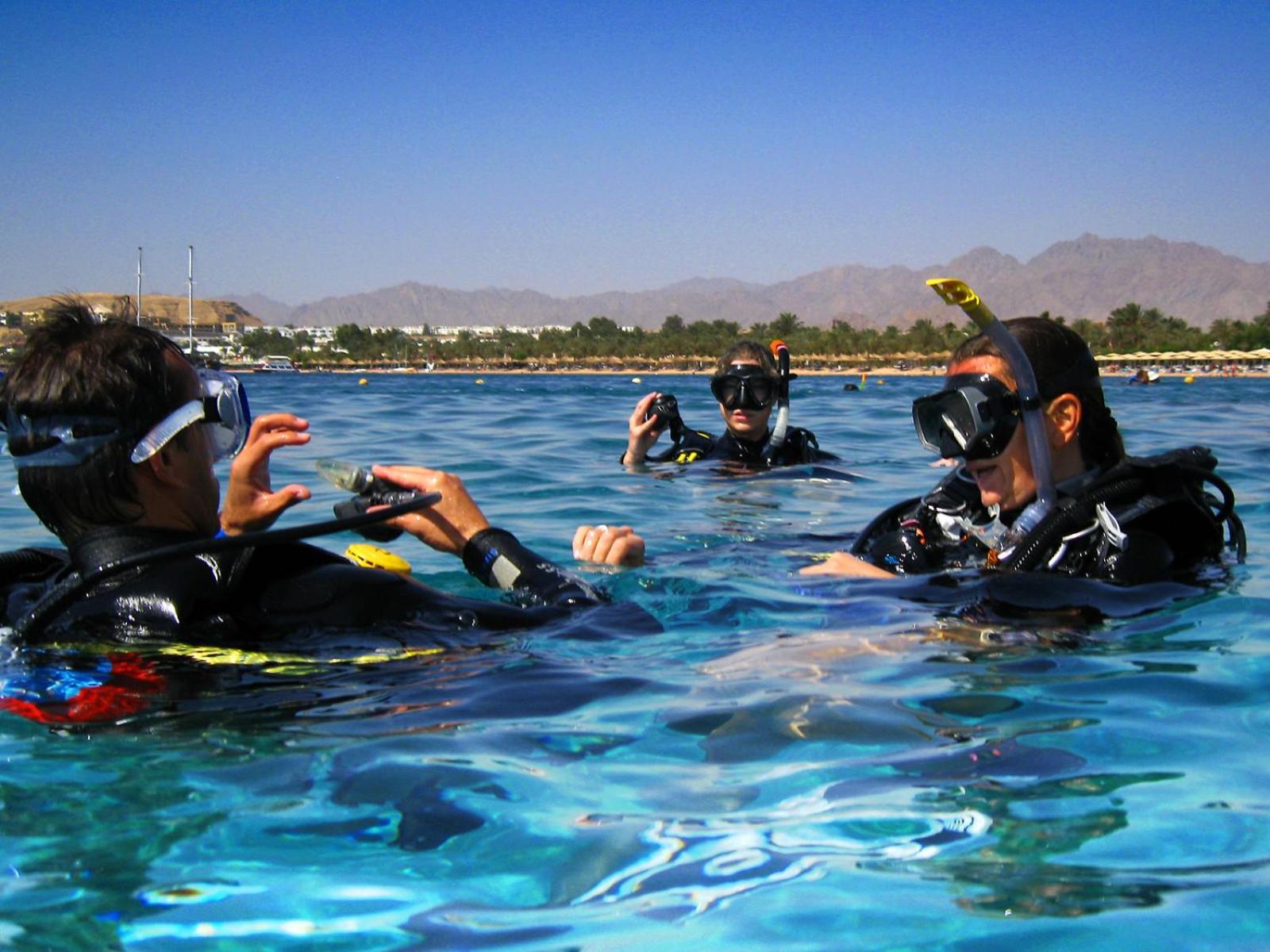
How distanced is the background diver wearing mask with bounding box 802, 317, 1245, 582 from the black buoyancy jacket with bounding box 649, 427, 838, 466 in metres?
4.16

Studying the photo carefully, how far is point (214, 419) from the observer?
109 inches

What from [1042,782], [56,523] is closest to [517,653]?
Result: [56,523]

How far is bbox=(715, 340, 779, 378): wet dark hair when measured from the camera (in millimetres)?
8062

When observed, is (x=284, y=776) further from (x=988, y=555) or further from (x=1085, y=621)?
(x=988, y=555)

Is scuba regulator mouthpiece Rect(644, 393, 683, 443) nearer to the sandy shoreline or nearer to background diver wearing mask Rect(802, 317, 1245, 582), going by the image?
background diver wearing mask Rect(802, 317, 1245, 582)

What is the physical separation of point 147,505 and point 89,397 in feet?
0.91

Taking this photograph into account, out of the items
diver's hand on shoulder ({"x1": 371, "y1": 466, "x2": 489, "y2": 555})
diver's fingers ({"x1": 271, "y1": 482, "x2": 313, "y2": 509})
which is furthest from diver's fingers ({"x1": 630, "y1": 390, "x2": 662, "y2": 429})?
diver's fingers ({"x1": 271, "y1": 482, "x2": 313, "y2": 509})

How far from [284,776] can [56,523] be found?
36.9 inches

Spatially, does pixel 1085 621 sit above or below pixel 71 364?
below

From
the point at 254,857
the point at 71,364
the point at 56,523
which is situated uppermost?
the point at 71,364

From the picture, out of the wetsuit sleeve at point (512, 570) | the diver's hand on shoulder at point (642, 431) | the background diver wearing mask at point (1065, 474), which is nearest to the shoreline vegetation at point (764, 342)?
the diver's hand on shoulder at point (642, 431)

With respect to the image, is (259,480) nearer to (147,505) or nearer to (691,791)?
(147,505)

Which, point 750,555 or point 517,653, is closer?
point 517,653

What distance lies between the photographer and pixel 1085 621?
3482mm
